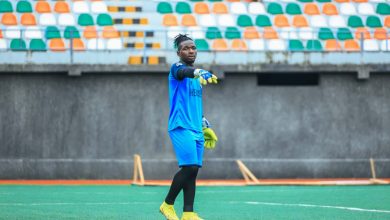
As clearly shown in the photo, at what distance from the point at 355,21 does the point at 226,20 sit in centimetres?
403

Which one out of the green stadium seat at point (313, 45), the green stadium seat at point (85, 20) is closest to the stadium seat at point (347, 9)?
the green stadium seat at point (313, 45)

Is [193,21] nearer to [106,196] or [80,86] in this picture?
[80,86]

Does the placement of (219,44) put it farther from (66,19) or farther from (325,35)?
(66,19)

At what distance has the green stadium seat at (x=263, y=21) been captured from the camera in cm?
2648

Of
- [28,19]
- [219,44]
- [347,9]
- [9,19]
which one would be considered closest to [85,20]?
[28,19]

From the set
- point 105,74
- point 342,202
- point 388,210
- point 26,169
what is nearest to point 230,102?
point 105,74

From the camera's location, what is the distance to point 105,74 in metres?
23.5

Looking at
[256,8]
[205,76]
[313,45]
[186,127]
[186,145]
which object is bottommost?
[186,145]

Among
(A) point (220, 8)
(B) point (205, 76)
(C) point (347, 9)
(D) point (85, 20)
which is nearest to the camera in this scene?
(B) point (205, 76)

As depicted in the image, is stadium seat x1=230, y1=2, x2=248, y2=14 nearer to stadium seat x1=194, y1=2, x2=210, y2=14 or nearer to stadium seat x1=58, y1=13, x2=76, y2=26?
stadium seat x1=194, y1=2, x2=210, y2=14

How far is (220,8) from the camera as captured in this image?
26953 mm

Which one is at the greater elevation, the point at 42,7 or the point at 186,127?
the point at 42,7

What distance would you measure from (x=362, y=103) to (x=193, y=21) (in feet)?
18.2

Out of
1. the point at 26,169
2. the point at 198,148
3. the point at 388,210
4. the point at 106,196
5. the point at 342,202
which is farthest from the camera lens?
the point at 26,169
